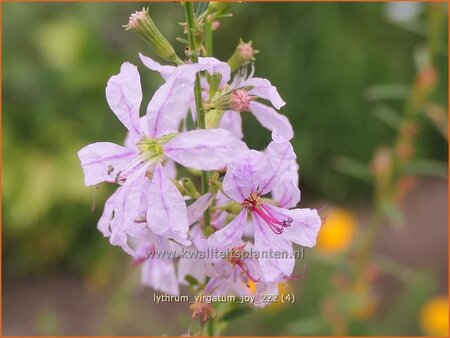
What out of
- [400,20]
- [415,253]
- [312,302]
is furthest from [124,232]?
[415,253]

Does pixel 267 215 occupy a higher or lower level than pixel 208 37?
lower

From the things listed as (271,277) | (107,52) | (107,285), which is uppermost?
(271,277)

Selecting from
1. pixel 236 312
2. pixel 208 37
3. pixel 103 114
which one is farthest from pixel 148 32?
pixel 103 114

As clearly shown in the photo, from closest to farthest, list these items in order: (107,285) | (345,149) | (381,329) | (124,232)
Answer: (124,232) < (381,329) < (107,285) < (345,149)

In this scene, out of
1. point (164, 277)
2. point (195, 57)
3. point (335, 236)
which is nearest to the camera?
point (195, 57)

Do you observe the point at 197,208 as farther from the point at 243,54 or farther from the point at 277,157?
the point at 243,54

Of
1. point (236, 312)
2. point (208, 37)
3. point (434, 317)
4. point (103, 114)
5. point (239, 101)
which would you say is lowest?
point (434, 317)

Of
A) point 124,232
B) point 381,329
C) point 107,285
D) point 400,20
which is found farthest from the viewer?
point 107,285

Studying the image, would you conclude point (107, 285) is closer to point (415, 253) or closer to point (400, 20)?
point (415, 253)
